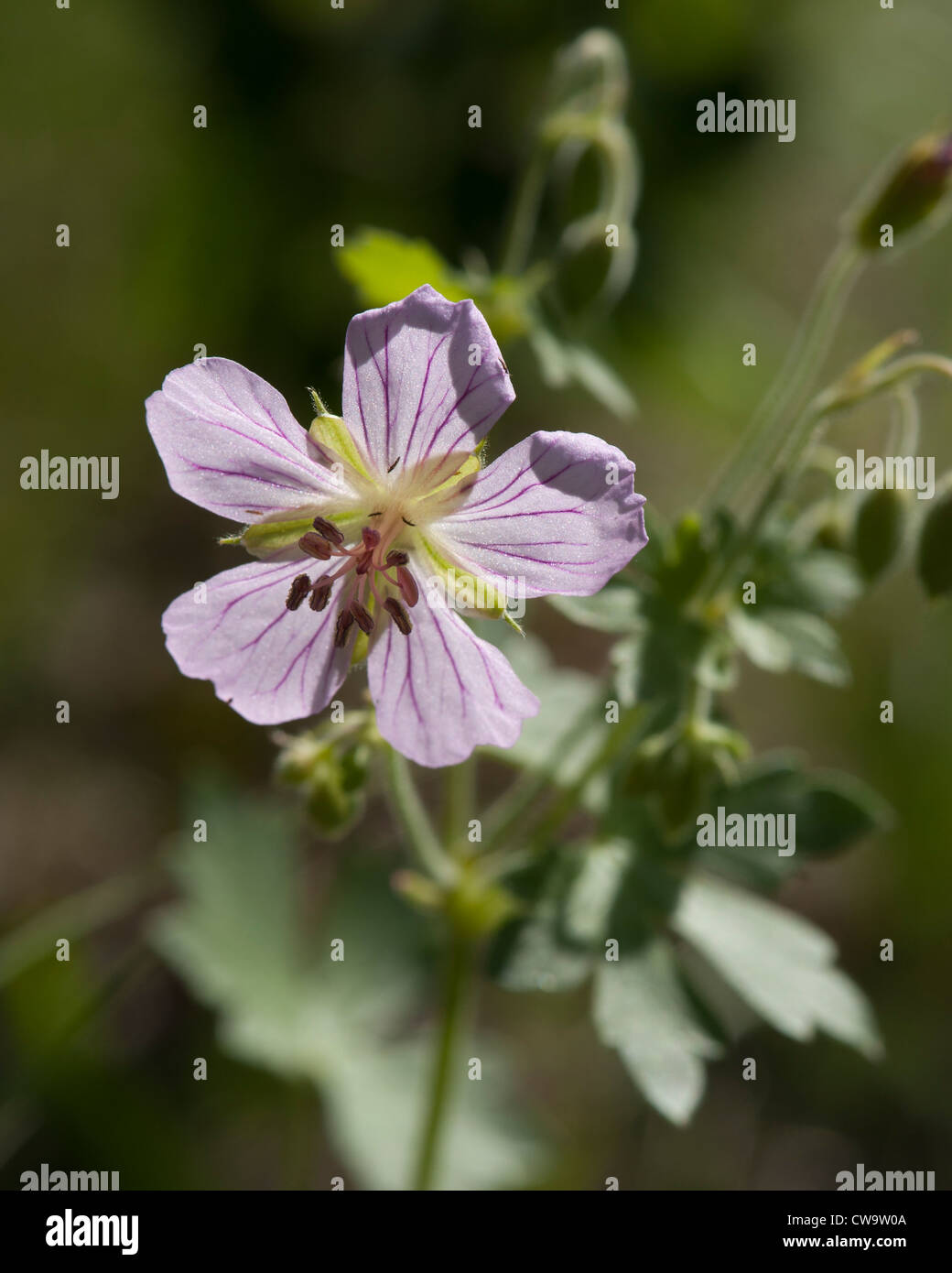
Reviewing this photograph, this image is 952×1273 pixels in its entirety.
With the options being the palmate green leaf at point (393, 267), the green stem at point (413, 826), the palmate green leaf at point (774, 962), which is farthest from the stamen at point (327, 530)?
the palmate green leaf at point (774, 962)

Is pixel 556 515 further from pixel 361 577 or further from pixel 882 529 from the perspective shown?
pixel 882 529

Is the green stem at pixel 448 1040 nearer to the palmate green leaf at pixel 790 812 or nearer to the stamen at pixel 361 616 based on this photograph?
the palmate green leaf at pixel 790 812

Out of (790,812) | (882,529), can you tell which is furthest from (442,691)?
(790,812)

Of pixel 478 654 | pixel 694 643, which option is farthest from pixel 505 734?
pixel 694 643

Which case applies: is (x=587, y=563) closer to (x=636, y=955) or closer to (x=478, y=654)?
(x=478, y=654)
